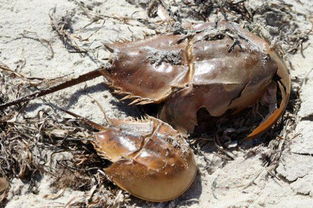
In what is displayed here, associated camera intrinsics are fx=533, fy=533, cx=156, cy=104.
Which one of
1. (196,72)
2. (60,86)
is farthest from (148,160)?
(60,86)

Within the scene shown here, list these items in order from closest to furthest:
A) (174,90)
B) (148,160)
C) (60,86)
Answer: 1. (148,160)
2. (174,90)
3. (60,86)

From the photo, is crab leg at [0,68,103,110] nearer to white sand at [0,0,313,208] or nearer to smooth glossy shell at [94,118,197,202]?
white sand at [0,0,313,208]

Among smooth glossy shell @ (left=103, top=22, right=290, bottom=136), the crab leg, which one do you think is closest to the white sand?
the crab leg

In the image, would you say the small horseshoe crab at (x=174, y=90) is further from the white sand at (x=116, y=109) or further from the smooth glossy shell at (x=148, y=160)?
the white sand at (x=116, y=109)

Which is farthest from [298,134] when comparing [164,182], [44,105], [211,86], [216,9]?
[44,105]

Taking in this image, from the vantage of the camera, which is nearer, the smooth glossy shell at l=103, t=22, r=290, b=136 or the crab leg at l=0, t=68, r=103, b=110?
the smooth glossy shell at l=103, t=22, r=290, b=136

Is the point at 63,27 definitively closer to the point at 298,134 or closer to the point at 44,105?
the point at 44,105

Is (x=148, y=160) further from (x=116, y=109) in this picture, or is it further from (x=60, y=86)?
(x=60, y=86)
